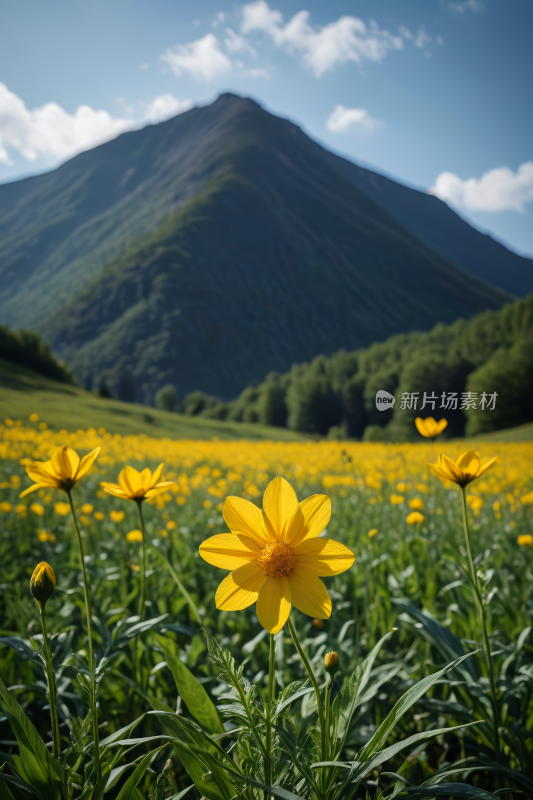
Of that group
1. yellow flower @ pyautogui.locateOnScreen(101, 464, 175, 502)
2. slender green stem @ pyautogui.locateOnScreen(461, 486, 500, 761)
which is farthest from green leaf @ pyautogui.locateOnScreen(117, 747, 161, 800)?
slender green stem @ pyautogui.locateOnScreen(461, 486, 500, 761)

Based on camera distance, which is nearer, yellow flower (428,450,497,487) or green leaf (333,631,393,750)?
green leaf (333,631,393,750)

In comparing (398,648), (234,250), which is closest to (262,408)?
(398,648)

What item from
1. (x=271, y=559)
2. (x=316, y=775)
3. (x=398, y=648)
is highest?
(x=271, y=559)

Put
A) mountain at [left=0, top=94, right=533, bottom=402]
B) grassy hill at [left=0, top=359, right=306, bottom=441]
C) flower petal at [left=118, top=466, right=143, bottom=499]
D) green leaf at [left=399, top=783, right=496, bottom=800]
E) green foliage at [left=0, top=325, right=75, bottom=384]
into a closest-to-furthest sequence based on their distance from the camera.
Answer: green leaf at [left=399, top=783, right=496, bottom=800]
flower petal at [left=118, top=466, right=143, bottom=499]
grassy hill at [left=0, top=359, right=306, bottom=441]
green foliage at [left=0, top=325, right=75, bottom=384]
mountain at [left=0, top=94, right=533, bottom=402]

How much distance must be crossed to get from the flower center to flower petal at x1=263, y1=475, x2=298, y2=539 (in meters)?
0.03

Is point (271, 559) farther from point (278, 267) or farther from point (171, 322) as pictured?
point (278, 267)

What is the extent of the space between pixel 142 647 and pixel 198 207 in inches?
7589

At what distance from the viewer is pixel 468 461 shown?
3.94 ft

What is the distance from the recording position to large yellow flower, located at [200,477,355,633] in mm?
818

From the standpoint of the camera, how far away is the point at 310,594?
820mm

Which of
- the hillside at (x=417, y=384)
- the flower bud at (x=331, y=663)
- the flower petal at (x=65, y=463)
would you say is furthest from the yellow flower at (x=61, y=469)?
the hillside at (x=417, y=384)

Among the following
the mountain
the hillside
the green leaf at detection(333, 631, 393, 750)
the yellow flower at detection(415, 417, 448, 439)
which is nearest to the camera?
the green leaf at detection(333, 631, 393, 750)

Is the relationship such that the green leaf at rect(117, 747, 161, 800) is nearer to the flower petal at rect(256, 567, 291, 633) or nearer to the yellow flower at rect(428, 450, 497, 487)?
the flower petal at rect(256, 567, 291, 633)

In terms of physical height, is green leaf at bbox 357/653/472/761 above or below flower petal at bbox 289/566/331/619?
below
